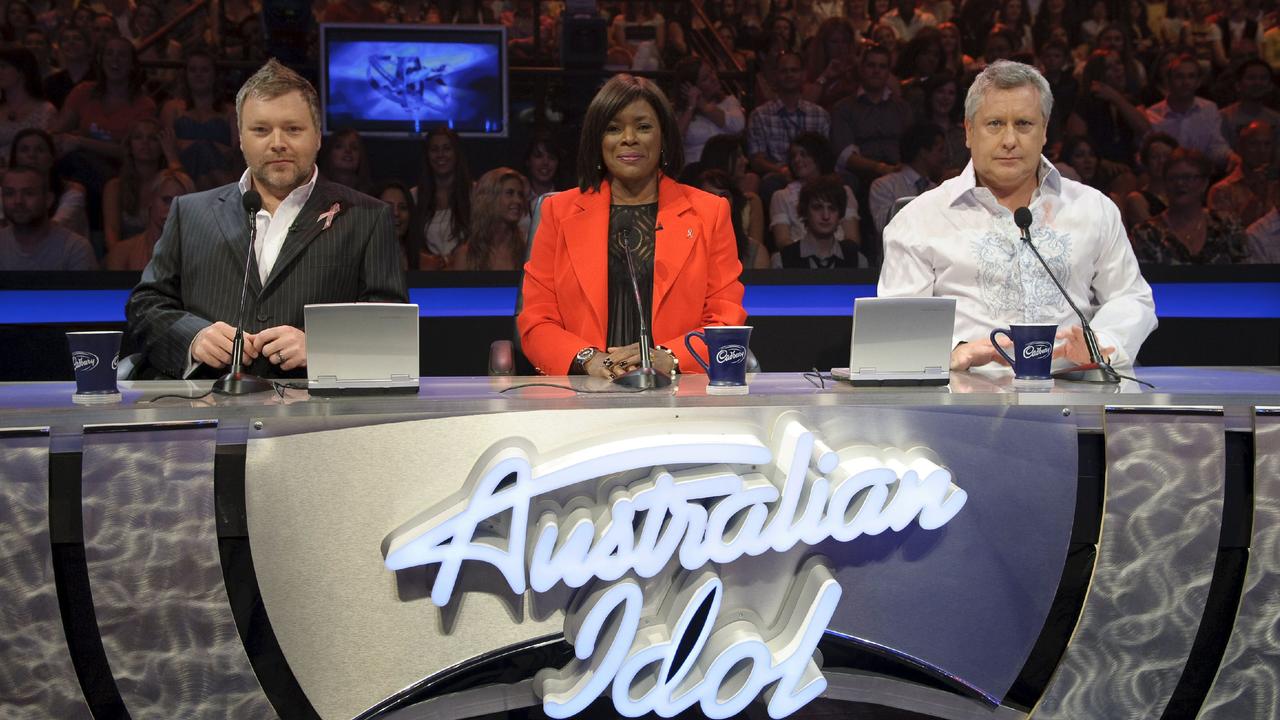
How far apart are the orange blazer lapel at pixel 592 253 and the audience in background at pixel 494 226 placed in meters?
2.88

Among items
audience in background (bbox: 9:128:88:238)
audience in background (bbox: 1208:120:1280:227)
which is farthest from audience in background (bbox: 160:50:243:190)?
audience in background (bbox: 1208:120:1280:227)

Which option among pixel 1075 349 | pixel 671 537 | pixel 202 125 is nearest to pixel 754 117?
pixel 202 125

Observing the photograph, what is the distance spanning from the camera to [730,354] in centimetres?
179

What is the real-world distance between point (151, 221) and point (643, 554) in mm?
4622

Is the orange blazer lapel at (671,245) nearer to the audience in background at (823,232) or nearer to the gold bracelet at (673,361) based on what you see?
the gold bracelet at (673,361)

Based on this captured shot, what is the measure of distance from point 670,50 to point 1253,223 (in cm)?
338

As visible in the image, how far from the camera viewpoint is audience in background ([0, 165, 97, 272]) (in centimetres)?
516

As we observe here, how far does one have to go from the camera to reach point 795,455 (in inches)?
62.1

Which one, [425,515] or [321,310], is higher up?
[321,310]

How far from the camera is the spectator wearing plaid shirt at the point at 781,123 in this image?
5.67 meters

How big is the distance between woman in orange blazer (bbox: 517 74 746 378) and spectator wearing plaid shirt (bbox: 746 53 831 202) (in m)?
3.08

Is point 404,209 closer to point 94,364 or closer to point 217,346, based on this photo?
point 217,346

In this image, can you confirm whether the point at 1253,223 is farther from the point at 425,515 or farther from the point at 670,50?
the point at 425,515

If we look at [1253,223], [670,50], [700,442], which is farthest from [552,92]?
[700,442]
